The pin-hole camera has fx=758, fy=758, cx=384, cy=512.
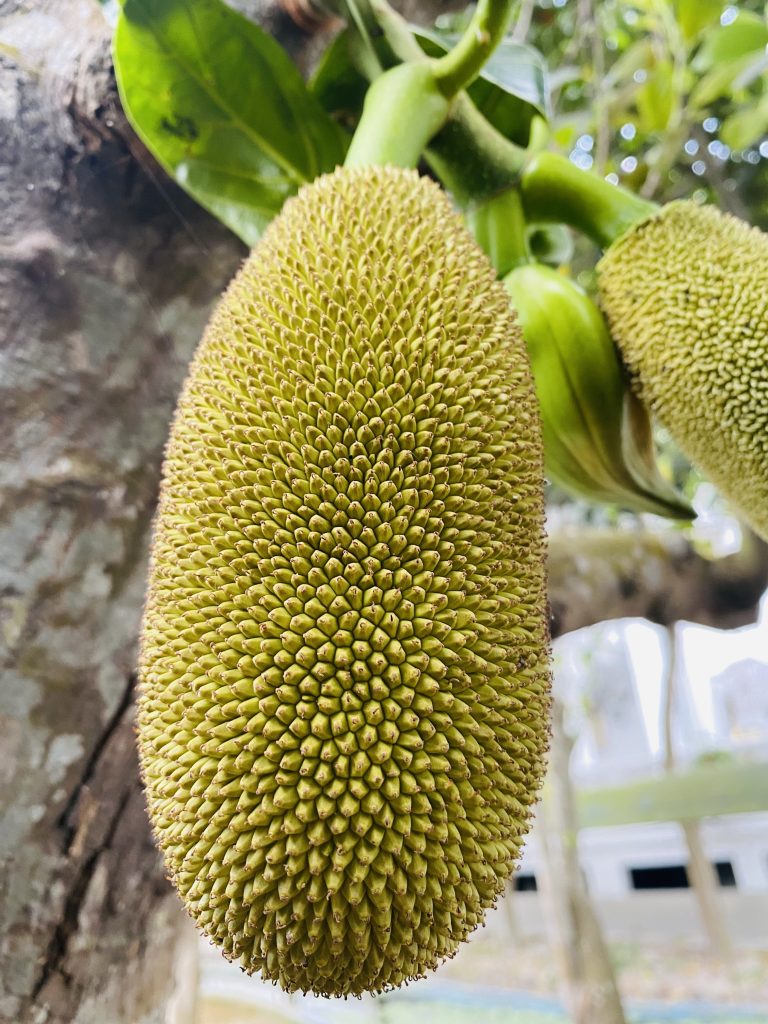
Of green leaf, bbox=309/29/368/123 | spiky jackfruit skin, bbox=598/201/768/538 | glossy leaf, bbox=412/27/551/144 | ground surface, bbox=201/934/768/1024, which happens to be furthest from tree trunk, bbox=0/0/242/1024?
ground surface, bbox=201/934/768/1024

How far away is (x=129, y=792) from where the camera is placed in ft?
1.86

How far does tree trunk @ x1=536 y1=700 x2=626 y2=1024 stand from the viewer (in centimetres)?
172

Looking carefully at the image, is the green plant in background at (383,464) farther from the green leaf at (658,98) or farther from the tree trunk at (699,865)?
the tree trunk at (699,865)

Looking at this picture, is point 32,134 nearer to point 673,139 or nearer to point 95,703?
point 95,703

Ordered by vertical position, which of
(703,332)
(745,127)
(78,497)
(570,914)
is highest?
(745,127)

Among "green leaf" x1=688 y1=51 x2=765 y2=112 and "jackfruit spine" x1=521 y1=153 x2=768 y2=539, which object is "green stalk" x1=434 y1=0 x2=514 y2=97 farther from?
"green leaf" x1=688 y1=51 x2=765 y2=112

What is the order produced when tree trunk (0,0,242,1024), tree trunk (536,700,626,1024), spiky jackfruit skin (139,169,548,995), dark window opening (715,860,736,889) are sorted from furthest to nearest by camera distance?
1. dark window opening (715,860,736,889)
2. tree trunk (536,700,626,1024)
3. tree trunk (0,0,242,1024)
4. spiky jackfruit skin (139,169,548,995)

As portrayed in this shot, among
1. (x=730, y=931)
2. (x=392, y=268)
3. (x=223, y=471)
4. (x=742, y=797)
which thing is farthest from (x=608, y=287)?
(x=730, y=931)

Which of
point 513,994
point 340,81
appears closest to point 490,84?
point 340,81

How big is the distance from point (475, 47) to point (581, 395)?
0.92 feet

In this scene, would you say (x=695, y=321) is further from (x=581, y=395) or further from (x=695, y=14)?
(x=695, y=14)

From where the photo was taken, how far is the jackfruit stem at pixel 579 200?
0.63 meters

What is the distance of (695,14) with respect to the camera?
1006 millimetres

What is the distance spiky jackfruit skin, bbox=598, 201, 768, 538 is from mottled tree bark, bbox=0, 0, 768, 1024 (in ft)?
1.22
